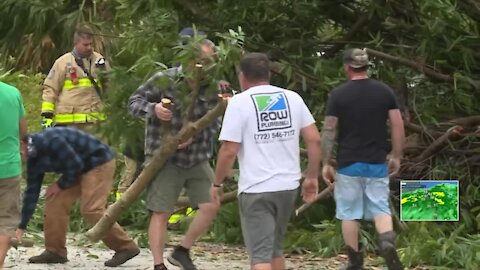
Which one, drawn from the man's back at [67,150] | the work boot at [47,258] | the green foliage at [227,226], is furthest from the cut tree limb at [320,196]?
the work boot at [47,258]

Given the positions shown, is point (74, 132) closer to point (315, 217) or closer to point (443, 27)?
point (315, 217)

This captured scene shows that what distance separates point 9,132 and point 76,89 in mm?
3169

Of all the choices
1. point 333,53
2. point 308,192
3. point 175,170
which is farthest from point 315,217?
point 308,192

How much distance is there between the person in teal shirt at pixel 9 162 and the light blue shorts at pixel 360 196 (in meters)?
2.26

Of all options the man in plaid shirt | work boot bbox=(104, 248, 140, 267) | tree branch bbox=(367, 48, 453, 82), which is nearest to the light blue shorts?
the man in plaid shirt

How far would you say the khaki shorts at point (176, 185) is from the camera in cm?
798

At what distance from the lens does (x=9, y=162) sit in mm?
7402

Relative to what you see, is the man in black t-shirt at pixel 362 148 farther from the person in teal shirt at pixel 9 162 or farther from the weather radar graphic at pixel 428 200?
the person in teal shirt at pixel 9 162

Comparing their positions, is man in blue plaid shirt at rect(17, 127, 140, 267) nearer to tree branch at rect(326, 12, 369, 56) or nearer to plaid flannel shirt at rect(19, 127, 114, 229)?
plaid flannel shirt at rect(19, 127, 114, 229)

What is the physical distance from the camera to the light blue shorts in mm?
7656

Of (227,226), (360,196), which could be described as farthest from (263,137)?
(227,226)

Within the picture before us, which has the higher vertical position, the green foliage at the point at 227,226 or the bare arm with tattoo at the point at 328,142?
the bare arm with tattoo at the point at 328,142

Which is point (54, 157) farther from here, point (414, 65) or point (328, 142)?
point (414, 65)

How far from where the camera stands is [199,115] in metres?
7.92
